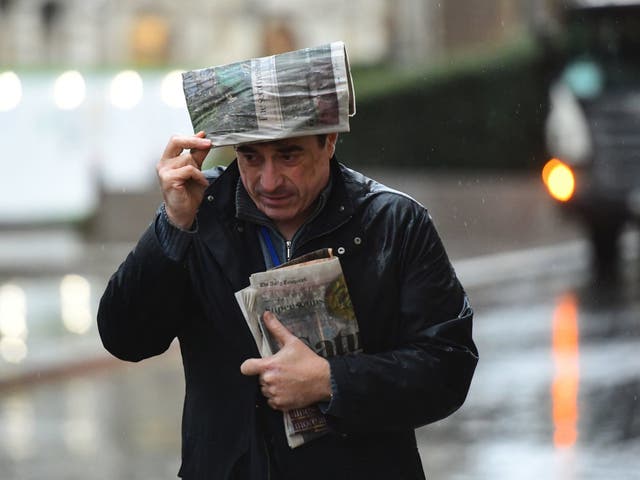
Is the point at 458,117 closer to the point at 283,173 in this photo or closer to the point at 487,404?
the point at 487,404

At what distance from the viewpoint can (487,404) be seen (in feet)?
29.3

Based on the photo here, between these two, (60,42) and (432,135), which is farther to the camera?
(60,42)

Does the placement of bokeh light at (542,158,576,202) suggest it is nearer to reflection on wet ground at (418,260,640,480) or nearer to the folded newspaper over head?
reflection on wet ground at (418,260,640,480)

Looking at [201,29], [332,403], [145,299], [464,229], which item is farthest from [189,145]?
A: [201,29]

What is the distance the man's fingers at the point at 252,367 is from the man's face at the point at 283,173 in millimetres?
295

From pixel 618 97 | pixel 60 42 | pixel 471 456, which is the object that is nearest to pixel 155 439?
pixel 471 456

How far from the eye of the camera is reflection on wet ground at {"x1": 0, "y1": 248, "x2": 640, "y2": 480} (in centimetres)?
756

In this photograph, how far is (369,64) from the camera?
2711 centimetres

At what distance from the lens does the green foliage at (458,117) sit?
20.7 meters

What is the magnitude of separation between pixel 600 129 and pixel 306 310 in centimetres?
1267

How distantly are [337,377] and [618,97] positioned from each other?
12775 mm

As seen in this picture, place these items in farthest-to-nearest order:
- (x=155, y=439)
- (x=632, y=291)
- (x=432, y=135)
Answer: (x=432, y=135)
(x=632, y=291)
(x=155, y=439)

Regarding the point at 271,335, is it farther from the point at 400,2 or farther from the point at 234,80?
the point at 400,2

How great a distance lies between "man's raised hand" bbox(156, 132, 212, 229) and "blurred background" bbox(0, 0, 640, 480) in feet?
14.0
